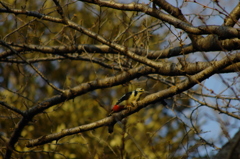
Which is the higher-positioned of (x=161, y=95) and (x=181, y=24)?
(x=181, y=24)

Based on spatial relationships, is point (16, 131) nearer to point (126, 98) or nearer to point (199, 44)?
point (126, 98)

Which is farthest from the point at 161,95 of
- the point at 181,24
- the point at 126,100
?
the point at 126,100

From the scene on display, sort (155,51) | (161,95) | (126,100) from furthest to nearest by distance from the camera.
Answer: (126,100), (155,51), (161,95)

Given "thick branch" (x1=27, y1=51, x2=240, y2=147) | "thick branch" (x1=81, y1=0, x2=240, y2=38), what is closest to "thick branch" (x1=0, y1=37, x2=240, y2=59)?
"thick branch" (x1=81, y1=0, x2=240, y2=38)

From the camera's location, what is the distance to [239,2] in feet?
11.7

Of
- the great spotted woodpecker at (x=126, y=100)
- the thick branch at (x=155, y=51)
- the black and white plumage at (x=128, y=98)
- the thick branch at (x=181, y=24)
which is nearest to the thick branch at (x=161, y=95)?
the thick branch at (x=181, y=24)

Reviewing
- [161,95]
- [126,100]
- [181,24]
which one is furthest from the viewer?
[126,100]

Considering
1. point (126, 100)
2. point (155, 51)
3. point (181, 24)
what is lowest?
point (181, 24)

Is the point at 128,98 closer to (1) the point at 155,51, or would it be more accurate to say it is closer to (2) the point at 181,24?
(1) the point at 155,51

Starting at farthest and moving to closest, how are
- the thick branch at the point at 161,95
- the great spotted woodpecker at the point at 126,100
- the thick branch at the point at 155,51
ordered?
the great spotted woodpecker at the point at 126,100 → the thick branch at the point at 155,51 → the thick branch at the point at 161,95

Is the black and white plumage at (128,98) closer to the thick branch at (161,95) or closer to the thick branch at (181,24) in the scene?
the thick branch at (161,95)

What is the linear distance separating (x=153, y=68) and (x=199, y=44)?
0.59 metres

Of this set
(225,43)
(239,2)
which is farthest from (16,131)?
(239,2)

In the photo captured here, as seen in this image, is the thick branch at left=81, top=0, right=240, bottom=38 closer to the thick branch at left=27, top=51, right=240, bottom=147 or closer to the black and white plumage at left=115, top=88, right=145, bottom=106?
the thick branch at left=27, top=51, right=240, bottom=147
